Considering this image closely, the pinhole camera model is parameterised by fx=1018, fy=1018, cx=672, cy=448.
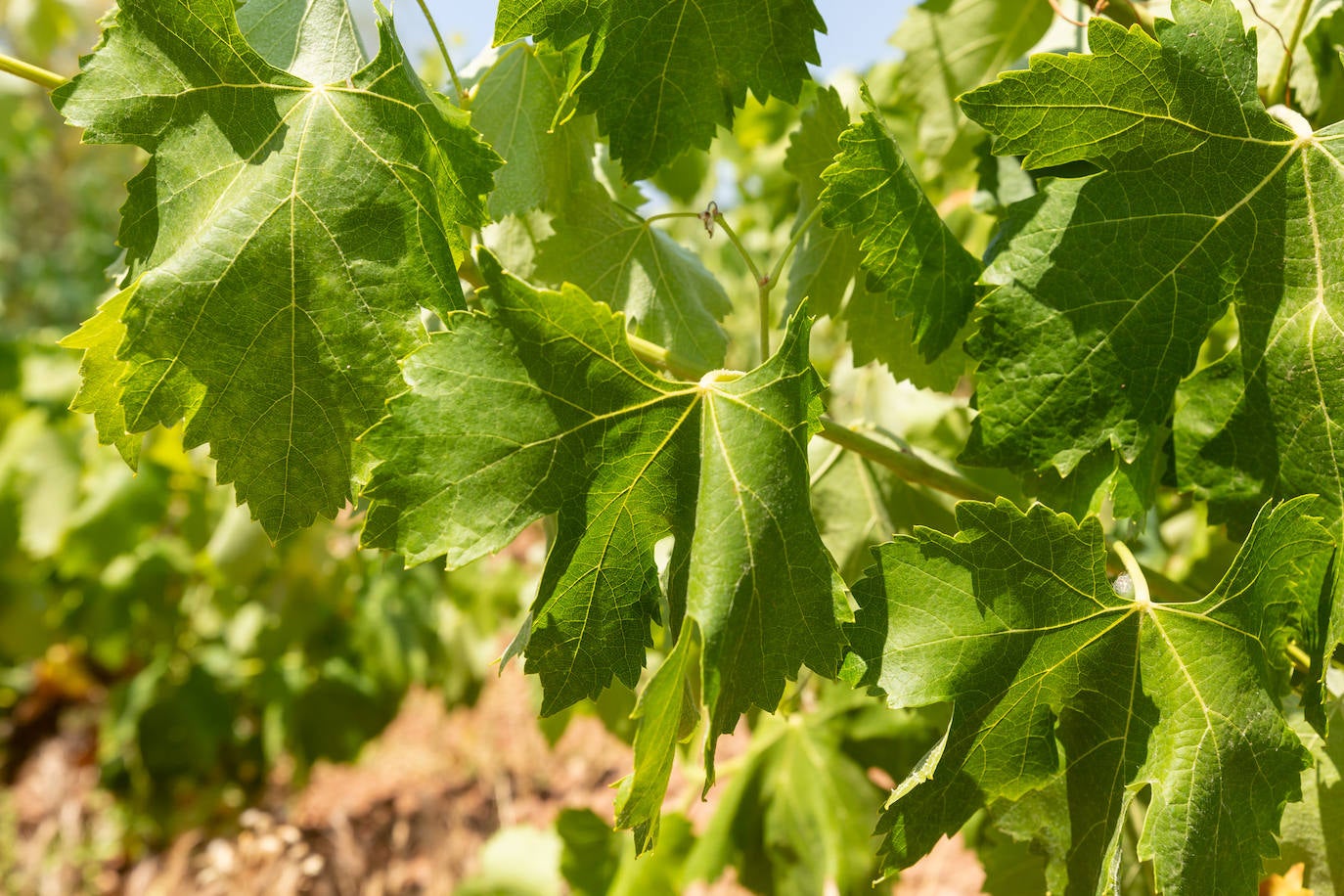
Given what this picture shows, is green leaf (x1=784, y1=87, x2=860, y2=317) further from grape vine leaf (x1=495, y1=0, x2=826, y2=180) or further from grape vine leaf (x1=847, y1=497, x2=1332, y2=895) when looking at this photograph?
grape vine leaf (x1=847, y1=497, x2=1332, y2=895)

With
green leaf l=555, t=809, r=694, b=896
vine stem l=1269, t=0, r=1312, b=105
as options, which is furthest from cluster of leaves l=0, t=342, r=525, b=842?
vine stem l=1269, t=0, r=1312, b=105

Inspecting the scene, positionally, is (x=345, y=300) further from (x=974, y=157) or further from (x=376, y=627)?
(x=376, y=627)

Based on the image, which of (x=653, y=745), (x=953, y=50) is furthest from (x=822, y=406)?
(x=953, y=50)

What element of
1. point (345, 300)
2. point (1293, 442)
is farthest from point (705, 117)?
point (1293, 442)

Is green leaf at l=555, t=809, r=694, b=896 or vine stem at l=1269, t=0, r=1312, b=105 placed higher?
vine stem at l=1269, t=0, r=1312, b=105

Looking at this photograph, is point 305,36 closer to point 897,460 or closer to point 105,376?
point 105,376
